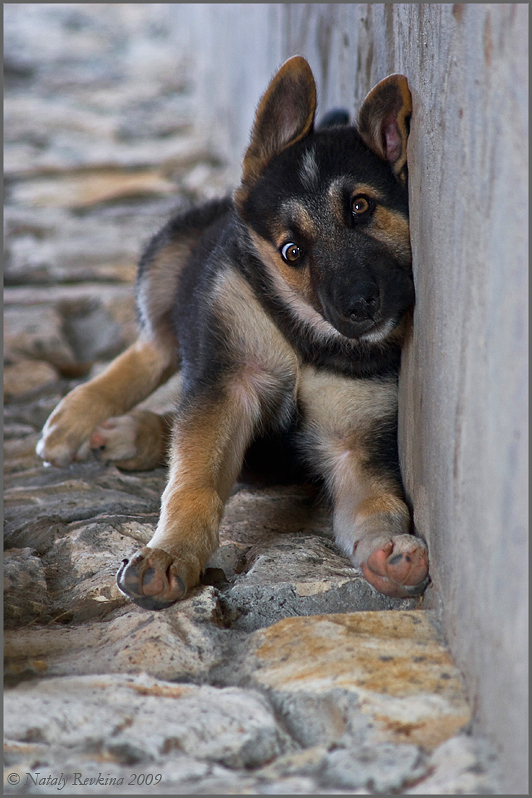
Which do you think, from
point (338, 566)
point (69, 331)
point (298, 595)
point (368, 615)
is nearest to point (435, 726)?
point (368, 615)

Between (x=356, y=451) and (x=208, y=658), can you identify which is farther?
(x=356, y=451)

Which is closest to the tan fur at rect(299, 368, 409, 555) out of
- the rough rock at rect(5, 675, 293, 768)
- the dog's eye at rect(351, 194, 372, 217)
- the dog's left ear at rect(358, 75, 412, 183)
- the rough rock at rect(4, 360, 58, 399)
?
the dog's eye at rect(351, 194, 372, 217)

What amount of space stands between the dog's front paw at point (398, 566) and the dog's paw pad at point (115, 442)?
1513 millimetres

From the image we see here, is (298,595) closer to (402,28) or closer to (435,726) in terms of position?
(435,726)

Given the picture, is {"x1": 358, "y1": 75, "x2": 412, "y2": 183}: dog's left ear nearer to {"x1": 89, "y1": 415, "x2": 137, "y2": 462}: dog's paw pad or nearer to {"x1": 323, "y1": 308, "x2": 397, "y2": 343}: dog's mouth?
{"x1": 323, "y1": 308, "x2": 397, "y2": 343}: dog's mouth

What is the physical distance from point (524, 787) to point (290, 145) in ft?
7.09

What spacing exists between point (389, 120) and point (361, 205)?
0.88ft

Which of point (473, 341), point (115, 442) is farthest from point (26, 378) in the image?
point (473, 341)

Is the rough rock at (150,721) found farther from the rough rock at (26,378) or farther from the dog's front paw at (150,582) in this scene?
the rough rock at (26,378)

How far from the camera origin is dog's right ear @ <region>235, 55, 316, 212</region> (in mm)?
2709

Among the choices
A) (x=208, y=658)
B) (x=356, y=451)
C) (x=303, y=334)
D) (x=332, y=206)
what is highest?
(x=332, y=206)

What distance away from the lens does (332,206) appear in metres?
2.57

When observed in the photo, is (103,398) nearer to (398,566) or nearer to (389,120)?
(389,120)

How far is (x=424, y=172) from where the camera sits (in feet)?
6.91
